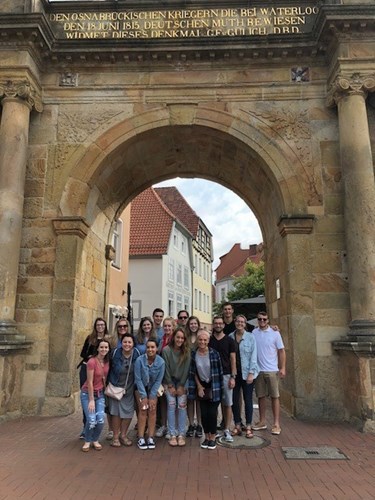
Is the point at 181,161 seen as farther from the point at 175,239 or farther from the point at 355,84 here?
the point at 175,239

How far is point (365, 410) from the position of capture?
686cm

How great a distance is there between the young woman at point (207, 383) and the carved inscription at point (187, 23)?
6.66m

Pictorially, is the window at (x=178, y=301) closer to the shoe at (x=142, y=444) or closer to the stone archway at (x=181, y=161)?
the stone archway at (x=181, y=161)

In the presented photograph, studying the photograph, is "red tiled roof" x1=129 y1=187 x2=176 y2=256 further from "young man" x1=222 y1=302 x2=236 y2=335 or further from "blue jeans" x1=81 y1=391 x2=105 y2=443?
"blue jeans" x1=81 y1=391 x2=105 y2=443

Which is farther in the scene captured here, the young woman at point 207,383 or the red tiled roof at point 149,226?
the red tiled roof at point 149,226

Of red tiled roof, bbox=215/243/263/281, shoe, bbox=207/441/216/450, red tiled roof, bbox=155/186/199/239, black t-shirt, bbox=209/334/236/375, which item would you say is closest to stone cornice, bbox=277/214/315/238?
black t-shirt, bbox=209/334/236/375

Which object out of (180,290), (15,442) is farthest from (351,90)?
(180,290)

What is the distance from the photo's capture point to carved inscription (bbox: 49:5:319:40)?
30.4ft

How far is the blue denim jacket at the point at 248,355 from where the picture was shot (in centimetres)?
648

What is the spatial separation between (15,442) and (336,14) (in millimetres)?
9118

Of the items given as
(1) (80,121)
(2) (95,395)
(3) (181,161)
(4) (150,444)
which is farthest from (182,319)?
(3) (181,161)

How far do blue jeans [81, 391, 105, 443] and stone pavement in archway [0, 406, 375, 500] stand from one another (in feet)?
0.65

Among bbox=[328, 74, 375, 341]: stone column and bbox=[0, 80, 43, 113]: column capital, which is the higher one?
bbox=[0, 80, 43, 113]: column capital

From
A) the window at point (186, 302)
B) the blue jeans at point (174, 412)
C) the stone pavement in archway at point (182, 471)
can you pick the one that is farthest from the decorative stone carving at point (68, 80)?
the window at point (186, 302)
